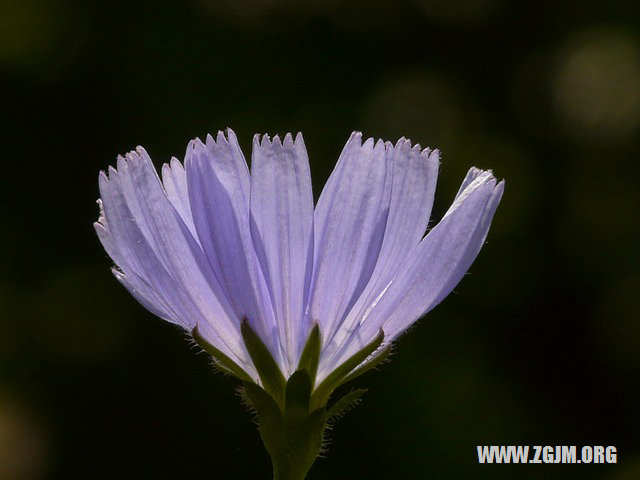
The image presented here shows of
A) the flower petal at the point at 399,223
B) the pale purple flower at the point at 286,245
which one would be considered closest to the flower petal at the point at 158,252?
the pale purple flower at the point at 286,245

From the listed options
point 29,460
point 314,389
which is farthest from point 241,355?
point 29,460

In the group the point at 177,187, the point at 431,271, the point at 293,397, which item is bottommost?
the point at 293,397

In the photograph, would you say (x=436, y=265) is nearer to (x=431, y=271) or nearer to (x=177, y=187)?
(x=431, y=271)

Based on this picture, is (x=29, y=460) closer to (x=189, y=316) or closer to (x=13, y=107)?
(x=13, y=107)

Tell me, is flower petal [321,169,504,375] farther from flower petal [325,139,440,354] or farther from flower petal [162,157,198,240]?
flower petal [162,157,198,240]

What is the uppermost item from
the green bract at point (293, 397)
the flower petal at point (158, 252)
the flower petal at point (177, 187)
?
the flower petal at point (177, 187)

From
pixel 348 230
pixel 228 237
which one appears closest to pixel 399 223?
pixel 348 230

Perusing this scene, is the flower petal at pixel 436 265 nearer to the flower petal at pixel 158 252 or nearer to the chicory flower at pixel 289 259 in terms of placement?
the chicory flower at pixel 289 259
